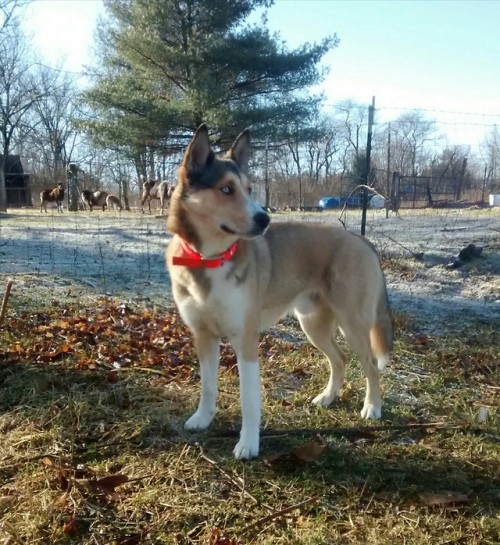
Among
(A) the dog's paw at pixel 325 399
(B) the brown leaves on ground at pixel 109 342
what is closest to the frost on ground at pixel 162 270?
(B) the brown leaves on ground at pixel 109 342

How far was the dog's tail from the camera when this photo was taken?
3982mm

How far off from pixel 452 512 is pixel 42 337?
12.9 feet

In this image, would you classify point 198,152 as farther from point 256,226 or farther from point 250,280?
point 250,280

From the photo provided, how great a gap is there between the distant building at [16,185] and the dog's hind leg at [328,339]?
40.2 metres

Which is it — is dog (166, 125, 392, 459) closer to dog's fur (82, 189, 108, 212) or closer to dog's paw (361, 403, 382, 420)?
dog's paw (361, 403, 382, 420)

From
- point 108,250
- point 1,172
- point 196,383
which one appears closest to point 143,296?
point 196,383

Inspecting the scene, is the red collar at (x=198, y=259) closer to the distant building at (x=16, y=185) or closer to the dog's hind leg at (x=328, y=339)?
the dog's hind leg at (x=328, y=339)

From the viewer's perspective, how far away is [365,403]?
3926 mm

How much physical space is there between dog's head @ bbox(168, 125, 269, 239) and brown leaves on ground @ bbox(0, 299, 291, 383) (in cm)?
174

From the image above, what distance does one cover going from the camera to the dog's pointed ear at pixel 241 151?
3570 millimetres

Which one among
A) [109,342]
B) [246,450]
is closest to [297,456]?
[246,450]

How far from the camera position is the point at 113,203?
29828mm

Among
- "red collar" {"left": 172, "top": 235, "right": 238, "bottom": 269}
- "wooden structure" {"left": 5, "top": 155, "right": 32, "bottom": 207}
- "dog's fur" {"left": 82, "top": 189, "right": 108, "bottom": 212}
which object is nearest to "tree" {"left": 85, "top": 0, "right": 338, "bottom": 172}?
"dog's fur" {"left": 82, "top": 189, "right": 108, "bottom": 212}

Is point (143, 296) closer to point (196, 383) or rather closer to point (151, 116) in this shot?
point (196, 383)
